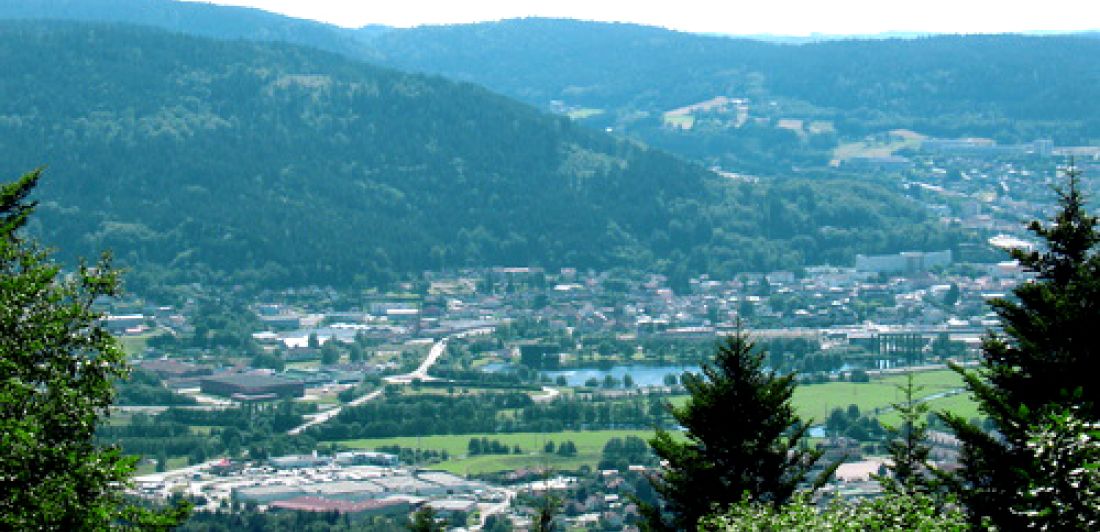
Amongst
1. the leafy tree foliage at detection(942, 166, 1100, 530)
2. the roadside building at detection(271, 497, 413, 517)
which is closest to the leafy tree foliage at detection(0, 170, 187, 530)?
the leafy tree foliage at detection(942, 166, 1100, 530)

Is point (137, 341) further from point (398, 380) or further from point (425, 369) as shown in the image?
point (398, 380)

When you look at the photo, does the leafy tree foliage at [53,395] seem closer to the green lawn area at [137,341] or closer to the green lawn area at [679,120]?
the green lawn area at [137,341]

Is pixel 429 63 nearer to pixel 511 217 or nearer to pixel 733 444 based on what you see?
pixel 511 217

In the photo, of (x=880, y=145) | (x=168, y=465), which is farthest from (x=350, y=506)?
(x=880, y=145)

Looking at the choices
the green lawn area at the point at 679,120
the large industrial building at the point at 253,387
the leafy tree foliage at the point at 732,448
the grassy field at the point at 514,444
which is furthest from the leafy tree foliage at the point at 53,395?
the green lawn area at the point at 679,120

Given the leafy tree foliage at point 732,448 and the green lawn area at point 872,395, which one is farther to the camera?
the green lawn area at point 872,395

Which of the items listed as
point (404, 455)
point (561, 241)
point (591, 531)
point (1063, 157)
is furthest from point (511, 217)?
point (591, 531)
